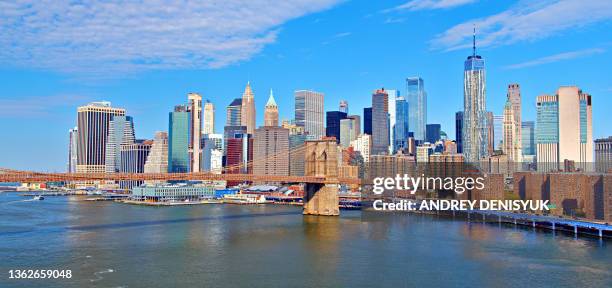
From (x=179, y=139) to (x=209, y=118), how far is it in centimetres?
2462

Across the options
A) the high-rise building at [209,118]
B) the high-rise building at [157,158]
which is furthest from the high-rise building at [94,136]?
the high-rise building at [209,118]

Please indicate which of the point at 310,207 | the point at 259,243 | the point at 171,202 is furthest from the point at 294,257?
the point at 171,202

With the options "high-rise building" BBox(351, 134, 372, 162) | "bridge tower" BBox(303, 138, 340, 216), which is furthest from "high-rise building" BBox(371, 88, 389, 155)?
"bridge tower" BBox(303, 138, 340, 216)

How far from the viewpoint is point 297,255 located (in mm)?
23828

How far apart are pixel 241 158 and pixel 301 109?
104ft

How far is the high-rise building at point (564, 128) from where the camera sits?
313 ft

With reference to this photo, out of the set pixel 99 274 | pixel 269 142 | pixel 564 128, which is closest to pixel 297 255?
pixel 99 274

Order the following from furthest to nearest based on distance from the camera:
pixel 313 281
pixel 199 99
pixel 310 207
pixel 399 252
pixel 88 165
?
1. pixel 199 99
2. pixel 88 165
3. pixel 310 207
4. pixel 399 252
5. pixel 313 281

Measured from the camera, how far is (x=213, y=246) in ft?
84.4

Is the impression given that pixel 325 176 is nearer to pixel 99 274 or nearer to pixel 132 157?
pixel 99 274

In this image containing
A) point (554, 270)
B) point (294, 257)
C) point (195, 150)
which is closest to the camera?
point (554, 270)

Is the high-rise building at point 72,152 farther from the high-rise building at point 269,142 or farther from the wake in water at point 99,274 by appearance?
the wake in water at point 99,274

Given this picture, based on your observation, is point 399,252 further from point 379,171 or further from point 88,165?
point 88,165

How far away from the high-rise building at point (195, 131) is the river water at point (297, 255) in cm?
11064
